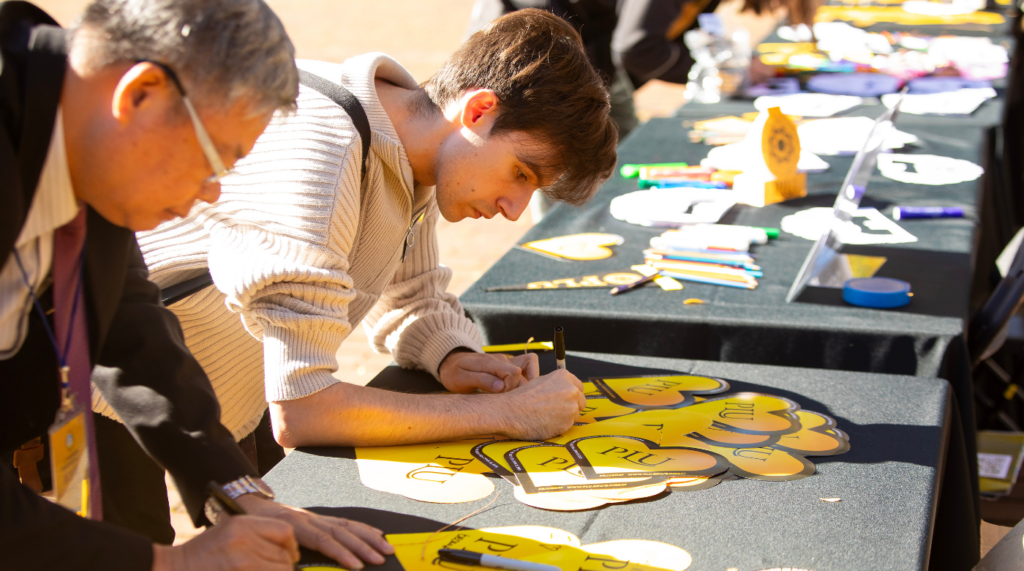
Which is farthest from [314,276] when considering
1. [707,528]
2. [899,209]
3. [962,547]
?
[899,209]

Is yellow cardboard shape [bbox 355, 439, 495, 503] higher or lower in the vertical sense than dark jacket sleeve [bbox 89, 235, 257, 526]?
lower

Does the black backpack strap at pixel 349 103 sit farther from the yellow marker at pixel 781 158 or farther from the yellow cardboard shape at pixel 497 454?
the yellow marker at pixel 781 158

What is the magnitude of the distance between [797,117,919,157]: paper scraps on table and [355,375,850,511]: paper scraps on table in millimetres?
1686

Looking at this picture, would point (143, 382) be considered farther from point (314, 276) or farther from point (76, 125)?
point (76, 125)

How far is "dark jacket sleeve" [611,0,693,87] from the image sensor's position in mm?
3117

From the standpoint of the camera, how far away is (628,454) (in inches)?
50.8

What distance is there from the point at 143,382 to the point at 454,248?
3305 mm

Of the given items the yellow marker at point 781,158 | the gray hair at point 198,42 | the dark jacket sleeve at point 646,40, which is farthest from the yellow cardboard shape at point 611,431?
the dark jacket sleeve at point 646,40

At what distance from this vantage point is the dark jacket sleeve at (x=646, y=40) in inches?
123

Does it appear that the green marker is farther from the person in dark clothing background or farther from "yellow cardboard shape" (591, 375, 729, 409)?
"yellow cardboard shape" (591, 375, 729, 409)

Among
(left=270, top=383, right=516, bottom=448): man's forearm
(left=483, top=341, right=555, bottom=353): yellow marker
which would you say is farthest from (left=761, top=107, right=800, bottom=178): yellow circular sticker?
(left=270, top=383, right=516, bottom=448): man's forearm

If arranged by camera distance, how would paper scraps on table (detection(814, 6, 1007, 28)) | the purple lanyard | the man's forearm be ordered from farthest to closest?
paper scraps on table (detection(814, 6, 1007, 28)) < the man's forearm < the purple lanyard

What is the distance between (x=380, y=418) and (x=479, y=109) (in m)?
0.49

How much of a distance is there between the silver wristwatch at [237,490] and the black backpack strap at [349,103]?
49 cm
